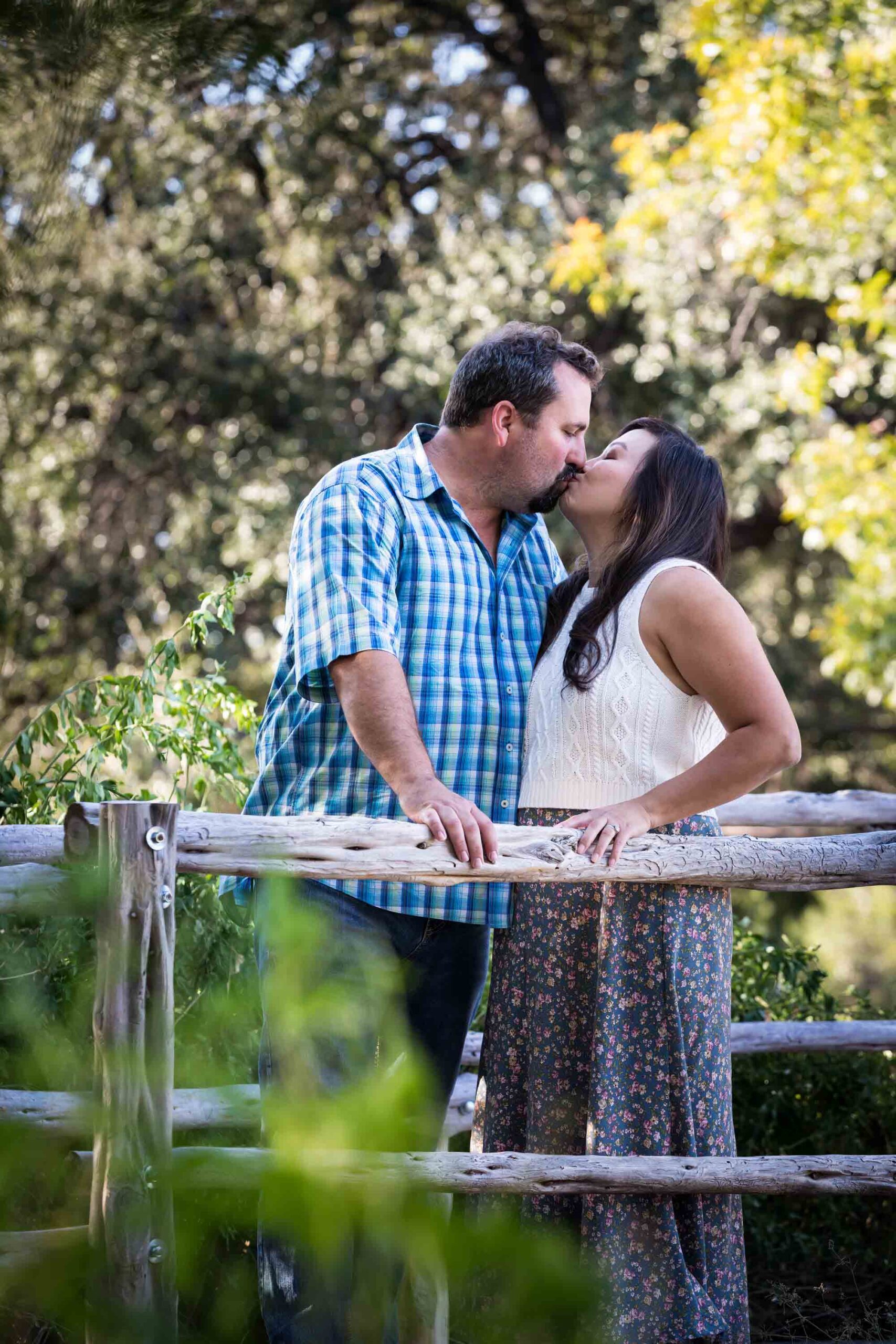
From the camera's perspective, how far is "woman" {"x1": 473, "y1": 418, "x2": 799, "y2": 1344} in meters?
2.26

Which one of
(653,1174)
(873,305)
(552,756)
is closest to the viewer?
(653,1174)

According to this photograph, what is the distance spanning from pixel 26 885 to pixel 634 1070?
1143 millimetres

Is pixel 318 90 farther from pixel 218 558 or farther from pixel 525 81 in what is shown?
pixel 525 81

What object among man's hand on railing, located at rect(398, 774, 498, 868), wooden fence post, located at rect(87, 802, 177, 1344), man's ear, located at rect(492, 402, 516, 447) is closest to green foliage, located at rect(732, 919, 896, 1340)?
man's hand on railing, located at rect(398, 774, 498, 868)

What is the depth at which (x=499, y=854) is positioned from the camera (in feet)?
7.03

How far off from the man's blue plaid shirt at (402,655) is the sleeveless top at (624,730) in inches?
5.7

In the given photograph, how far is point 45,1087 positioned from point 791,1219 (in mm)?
3340

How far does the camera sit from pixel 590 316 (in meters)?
8.73

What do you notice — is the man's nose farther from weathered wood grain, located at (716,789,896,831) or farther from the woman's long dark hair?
weathered wood grain, located at (716,789,896,831)

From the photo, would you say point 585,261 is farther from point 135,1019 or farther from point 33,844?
point 135,1019

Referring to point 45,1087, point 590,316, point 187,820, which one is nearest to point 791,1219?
point 187,820

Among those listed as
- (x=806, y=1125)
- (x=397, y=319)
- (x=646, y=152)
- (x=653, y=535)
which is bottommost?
(x=806, y=1125)

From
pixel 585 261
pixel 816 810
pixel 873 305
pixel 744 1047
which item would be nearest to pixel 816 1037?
pixel 744 1047

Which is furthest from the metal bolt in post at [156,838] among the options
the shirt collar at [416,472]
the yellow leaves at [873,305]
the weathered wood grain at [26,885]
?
the yellow leaves at [873,305]
